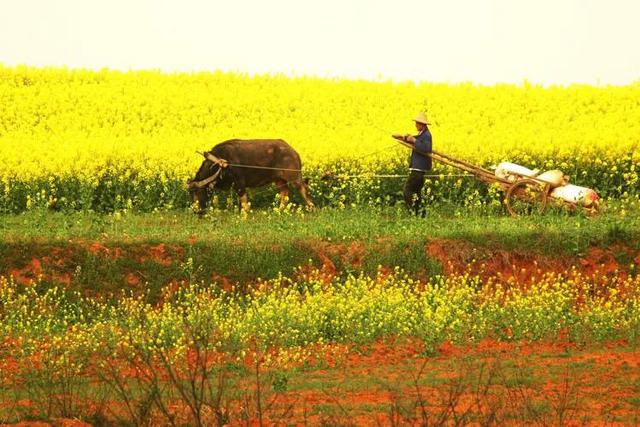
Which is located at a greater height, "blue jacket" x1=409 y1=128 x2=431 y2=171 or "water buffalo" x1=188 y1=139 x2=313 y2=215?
"blue jacket" x1=409 y1=128 x2=431 y2=171

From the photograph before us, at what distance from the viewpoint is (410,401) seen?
11.8 metres

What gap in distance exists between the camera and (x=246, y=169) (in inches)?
957

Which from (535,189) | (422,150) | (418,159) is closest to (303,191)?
(418,159)

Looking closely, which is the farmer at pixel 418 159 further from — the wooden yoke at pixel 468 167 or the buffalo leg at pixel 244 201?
the buffalo leg at pixel 244 201

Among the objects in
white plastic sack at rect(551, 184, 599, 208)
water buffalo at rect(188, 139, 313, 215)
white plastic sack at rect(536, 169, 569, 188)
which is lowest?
water buffalo at rect(188, 139, 313, 215)

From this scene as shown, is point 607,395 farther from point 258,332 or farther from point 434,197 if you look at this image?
point 434,197

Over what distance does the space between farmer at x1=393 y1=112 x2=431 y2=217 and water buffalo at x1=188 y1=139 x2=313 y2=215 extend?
2.47m

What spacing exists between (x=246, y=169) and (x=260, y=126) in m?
8.45

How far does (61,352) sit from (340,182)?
38.2ft

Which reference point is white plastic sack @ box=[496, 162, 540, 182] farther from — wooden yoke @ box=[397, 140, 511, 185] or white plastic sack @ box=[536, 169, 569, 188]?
white plastic sack @ box=[536, 169, 569, 188]

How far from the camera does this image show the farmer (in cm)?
2219

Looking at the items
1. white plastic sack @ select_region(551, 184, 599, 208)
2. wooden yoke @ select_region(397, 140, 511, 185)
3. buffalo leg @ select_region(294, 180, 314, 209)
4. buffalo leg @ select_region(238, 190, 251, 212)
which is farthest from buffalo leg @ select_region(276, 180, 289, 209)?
white plastic sack @ select_region(551, 184, 599, 208)

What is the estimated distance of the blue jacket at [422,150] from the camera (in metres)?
22.2

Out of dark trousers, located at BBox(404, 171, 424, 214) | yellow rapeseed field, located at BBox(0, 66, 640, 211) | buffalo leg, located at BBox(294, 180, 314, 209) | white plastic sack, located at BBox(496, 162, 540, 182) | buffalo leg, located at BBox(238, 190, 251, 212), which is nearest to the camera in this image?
white plastic sack, located at BBox(496, 162, 540, 182)
